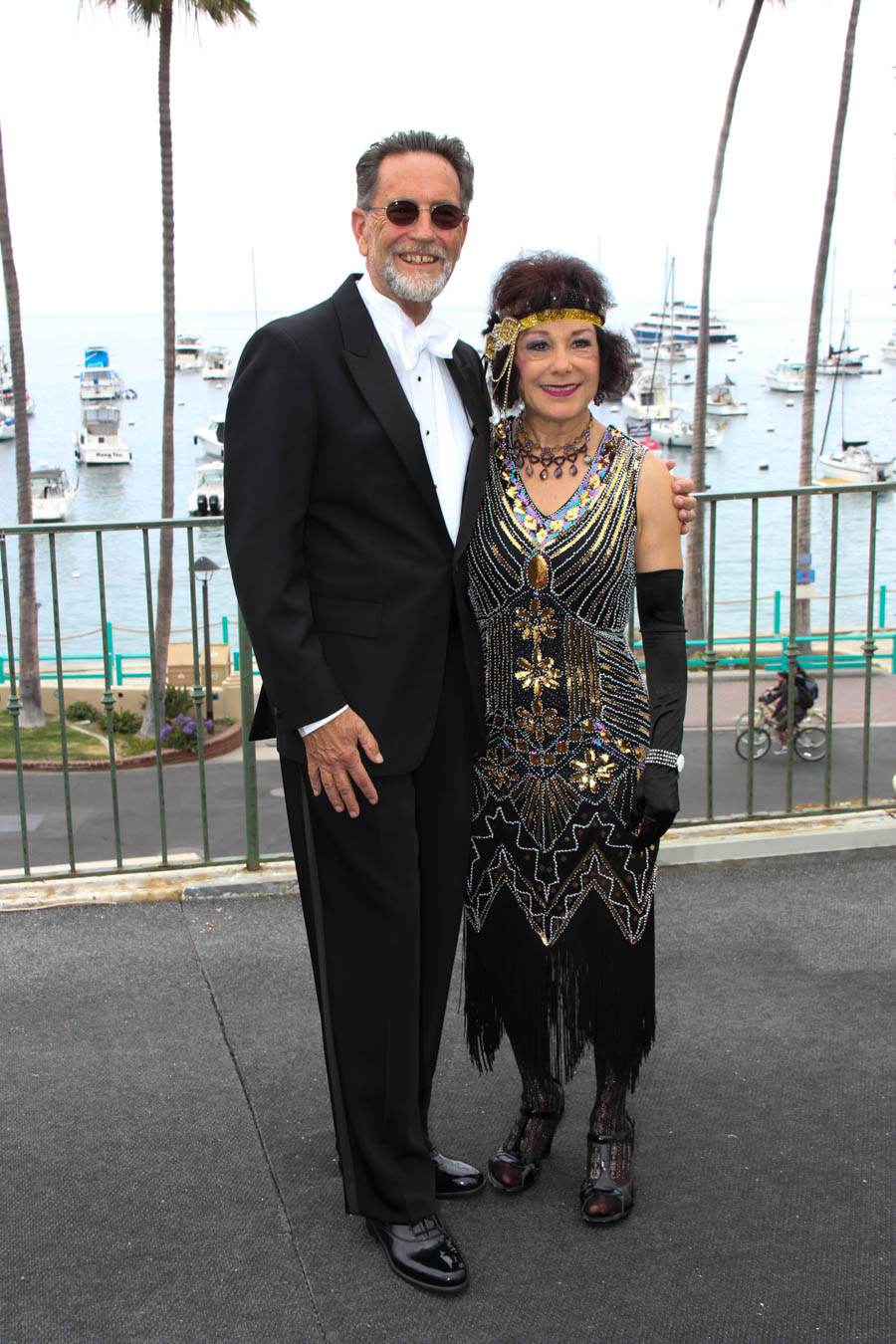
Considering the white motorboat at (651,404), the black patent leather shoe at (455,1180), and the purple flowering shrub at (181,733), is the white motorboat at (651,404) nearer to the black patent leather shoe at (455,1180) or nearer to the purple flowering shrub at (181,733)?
the purple flowering shrub at (181,733)

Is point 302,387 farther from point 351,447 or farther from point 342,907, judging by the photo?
point 342,907

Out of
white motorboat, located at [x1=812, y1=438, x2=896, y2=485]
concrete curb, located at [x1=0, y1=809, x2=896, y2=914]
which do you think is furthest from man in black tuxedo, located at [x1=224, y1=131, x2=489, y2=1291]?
white motorboat, located at [x1=812, y1=438, x2=896, y2=485]

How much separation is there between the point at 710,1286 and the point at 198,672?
100 inches

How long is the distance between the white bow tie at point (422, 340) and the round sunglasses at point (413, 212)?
0.18 m

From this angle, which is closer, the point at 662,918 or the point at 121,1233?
the point at 121,1233

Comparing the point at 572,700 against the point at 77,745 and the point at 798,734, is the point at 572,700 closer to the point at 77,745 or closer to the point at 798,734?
the point at 798,734

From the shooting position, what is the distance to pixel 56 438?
11362cm

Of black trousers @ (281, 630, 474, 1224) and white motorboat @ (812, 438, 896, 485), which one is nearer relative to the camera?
black trousers @ (281, 630, 474, 1224)

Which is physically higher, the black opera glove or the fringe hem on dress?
the black opera glove

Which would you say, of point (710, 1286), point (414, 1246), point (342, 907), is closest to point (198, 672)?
point (342, 907)

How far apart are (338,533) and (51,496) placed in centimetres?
7258

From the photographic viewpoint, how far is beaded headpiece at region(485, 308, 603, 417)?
7.95 ft

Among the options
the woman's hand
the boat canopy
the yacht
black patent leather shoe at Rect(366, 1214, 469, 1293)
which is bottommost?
black patent leather shoe at Rect(366, 1214, 469, 1293)

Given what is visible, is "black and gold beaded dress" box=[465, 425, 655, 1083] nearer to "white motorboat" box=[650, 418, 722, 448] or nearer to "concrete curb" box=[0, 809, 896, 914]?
"concrete curb" box=[0, 809, 896, 914]
